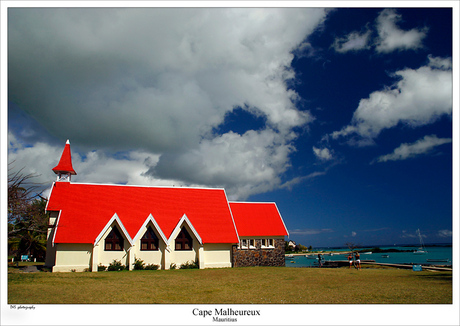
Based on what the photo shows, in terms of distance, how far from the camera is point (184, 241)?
26.5 meters

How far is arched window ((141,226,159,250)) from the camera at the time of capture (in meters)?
25.2

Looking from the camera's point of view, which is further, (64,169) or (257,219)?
(257,219)

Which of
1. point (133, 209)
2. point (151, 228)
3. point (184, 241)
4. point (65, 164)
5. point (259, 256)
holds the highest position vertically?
point (65, 164)

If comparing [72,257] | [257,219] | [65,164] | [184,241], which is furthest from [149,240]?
[257,219]

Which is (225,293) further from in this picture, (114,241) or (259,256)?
(259,256)

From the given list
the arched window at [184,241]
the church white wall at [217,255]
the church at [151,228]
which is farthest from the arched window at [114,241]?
the church white wall at [217,255]

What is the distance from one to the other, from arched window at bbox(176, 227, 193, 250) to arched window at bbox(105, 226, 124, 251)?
15.1 ft

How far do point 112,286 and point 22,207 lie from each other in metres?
5.89

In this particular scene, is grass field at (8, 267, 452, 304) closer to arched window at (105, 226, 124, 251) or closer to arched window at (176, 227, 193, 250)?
arched window at (105, 226, 124, 251)

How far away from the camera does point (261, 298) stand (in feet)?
39.5

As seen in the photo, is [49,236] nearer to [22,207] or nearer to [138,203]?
[138,203]

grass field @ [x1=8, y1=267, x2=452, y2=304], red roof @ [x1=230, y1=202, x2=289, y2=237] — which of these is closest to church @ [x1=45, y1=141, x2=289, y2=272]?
red roof @ [x1=230, y1=202, x2=289, y2=237]

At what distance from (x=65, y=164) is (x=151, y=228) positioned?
A: 10.4m

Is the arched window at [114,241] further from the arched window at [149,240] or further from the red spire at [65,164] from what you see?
the red spire at [65,164]
